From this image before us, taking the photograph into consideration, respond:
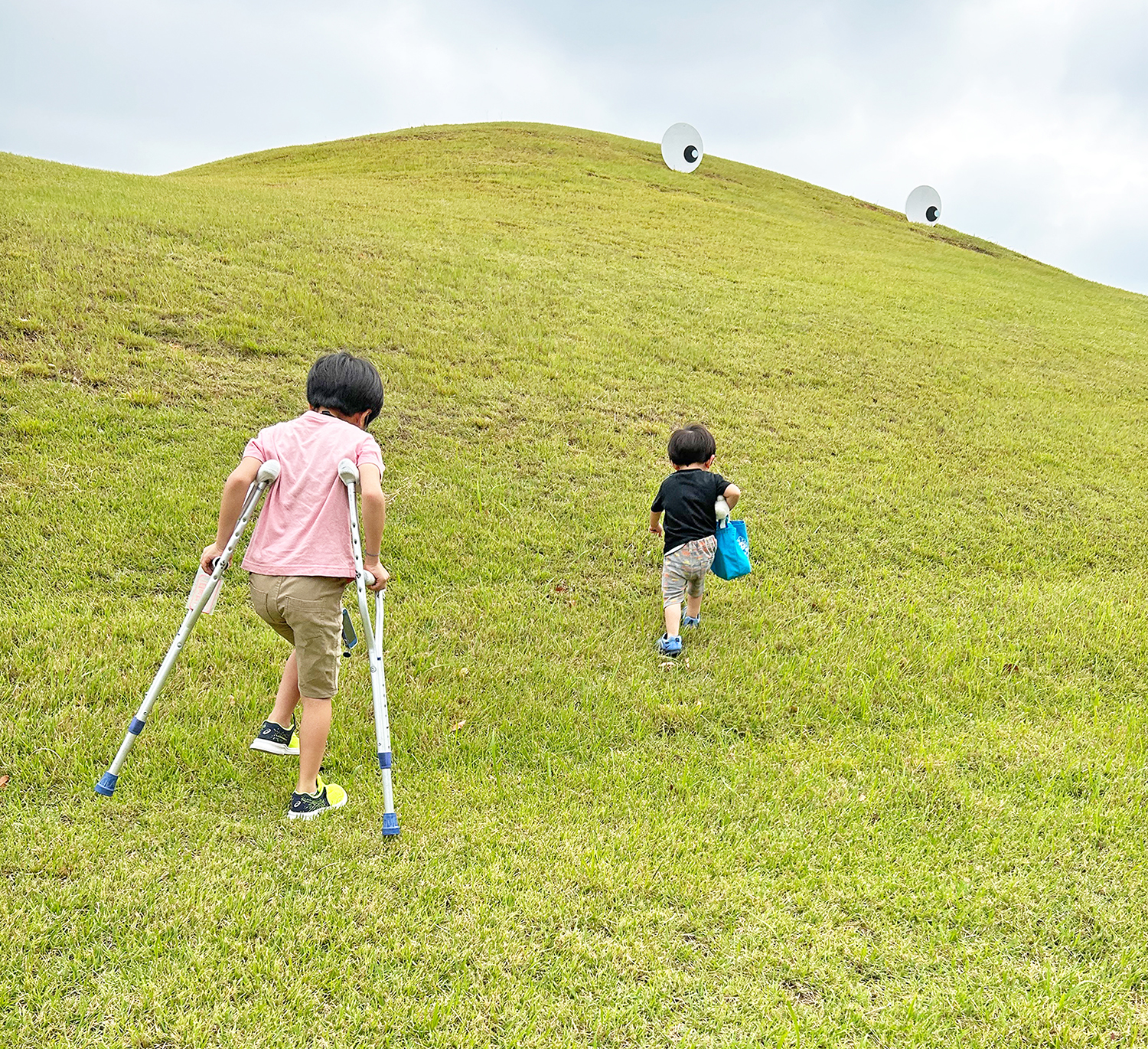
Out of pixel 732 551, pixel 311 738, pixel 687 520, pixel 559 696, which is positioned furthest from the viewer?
A: pixel 687 520

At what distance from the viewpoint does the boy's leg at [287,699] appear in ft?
12.8

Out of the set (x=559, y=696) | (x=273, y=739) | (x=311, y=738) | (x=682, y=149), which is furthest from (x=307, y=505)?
(x=682, y=149)

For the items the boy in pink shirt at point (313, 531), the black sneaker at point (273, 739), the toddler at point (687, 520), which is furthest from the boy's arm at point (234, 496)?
the toddler at point (687, 520)

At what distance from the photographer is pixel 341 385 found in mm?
3604

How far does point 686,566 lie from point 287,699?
2.98 metres

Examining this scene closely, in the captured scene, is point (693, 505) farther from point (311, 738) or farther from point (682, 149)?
point (682, 149)

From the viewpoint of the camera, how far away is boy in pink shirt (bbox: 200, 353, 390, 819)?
3.43 metres

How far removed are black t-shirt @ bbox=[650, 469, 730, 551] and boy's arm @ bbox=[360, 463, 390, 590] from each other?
2599 mm

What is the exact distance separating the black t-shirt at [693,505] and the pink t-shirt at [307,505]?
2.68m

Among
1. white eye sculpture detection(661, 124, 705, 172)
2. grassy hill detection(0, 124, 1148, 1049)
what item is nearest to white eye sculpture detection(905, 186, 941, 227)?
white eye sculpture detection(661, 124, 705, 172)

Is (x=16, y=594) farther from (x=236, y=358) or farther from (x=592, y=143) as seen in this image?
(x=592, y=143)

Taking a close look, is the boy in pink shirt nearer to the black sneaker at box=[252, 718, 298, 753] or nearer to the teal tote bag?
the black sneaker at box=[252, 718, 298, 753]

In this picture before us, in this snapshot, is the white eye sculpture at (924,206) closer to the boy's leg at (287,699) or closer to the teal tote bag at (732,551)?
the teal tote bag at (732,551)

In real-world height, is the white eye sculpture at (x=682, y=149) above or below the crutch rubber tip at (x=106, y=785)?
above
